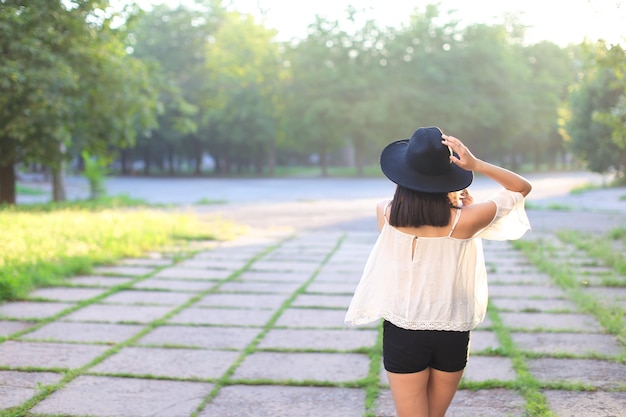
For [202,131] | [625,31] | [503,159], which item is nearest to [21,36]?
[625,31]

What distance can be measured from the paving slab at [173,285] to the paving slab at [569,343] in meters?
3.24

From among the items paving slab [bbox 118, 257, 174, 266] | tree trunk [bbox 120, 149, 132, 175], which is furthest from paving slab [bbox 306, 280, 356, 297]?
tree trunk [bbox 120, 149, 132, 175]

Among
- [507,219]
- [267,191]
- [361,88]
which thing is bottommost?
[267,191]

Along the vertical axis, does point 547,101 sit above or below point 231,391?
above

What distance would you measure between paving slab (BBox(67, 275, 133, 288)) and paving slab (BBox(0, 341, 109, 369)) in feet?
7.11

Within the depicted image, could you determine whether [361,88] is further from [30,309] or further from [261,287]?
[30,309]

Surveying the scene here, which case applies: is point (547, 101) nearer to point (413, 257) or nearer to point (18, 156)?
point (18, 156)

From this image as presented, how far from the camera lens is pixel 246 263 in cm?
858

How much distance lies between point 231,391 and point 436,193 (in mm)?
1974

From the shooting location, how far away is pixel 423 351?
8.63 ft

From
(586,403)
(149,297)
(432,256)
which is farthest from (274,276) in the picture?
(432,256)

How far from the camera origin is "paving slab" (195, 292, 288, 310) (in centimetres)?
624

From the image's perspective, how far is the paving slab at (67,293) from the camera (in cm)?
640

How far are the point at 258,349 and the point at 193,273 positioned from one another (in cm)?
316
